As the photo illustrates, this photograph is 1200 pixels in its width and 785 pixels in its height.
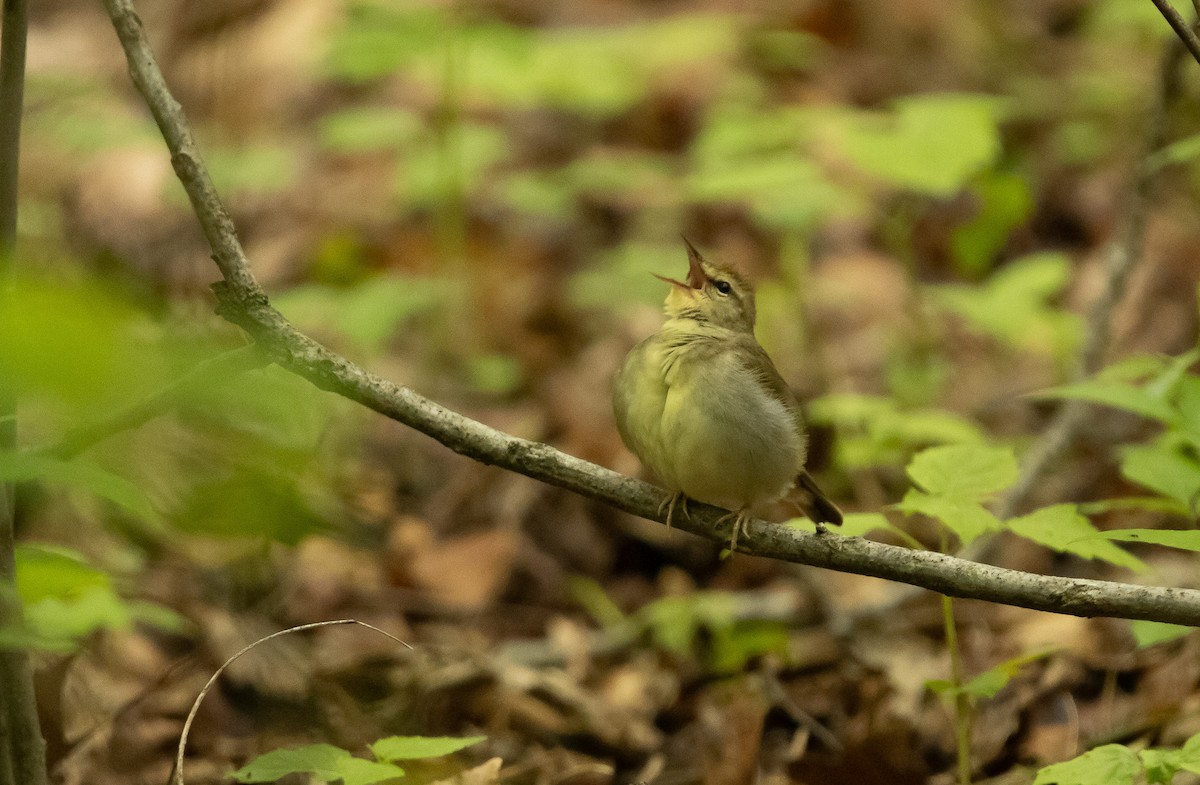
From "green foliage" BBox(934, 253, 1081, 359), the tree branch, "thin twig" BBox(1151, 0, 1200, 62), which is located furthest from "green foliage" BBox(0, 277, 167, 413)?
"green foliage" BBox(934, 253, 1081, 359)

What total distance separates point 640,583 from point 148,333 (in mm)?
4673

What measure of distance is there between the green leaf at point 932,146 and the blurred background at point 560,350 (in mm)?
23

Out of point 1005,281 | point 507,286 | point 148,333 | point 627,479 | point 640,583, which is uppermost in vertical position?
point 148,333

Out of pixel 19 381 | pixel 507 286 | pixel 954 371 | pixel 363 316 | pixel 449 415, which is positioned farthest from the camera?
pixel 507 286

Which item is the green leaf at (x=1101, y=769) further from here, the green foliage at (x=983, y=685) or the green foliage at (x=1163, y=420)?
the green foliage at (x=1163, y=420)

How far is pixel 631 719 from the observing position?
4367mm

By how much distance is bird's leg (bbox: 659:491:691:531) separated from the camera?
2926 mm

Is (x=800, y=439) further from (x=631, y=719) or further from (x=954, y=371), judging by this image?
(x=954, y=371)

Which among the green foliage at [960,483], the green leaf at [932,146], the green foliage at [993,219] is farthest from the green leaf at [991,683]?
the green foliage at [993,219]

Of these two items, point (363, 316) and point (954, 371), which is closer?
point (363, 316)

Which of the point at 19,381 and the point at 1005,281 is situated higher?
the point at 19,381

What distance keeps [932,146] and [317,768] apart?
418cm

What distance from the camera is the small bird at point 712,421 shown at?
3248 mm

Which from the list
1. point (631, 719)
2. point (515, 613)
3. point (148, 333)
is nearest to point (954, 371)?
point (515, 613)
